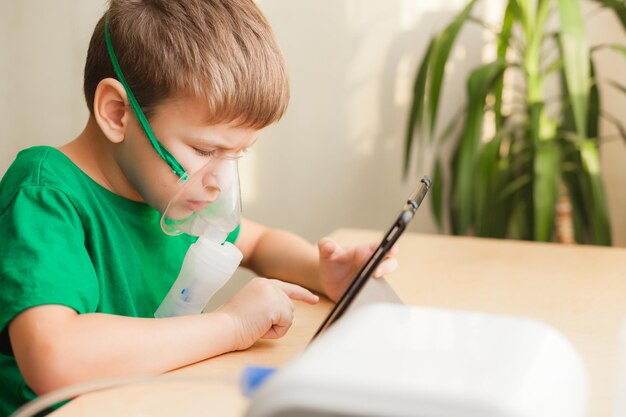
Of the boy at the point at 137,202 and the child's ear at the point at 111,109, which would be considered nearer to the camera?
the boy at the point at 137,202

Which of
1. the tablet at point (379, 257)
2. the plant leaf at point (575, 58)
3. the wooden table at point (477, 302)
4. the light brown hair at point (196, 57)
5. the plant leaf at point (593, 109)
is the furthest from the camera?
the plant leaf at point (593, 109)

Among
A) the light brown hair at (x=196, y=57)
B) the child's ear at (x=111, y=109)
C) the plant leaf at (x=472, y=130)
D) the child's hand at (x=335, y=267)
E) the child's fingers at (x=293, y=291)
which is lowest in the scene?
the child's fingers at (x=293, y=291)

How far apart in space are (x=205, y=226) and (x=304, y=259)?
253mm

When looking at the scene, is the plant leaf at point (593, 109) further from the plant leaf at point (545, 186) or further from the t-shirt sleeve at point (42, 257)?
the t-shirt sleeve at point (42, 257)

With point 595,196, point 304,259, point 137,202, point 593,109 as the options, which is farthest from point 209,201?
point 593,109

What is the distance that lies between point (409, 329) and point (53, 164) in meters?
0.60

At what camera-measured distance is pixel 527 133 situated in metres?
2.07

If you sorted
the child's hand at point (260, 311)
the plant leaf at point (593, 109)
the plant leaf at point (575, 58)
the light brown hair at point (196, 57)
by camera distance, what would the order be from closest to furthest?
1. the child's hand at point (260, 311)
2. the light brown hair at point (196, 57)
3. the plant leaf at point (575, 58)
4. the plant leaf at point (593, 109)

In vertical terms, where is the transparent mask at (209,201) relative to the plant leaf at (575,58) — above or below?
below

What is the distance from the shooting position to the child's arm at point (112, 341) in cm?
70

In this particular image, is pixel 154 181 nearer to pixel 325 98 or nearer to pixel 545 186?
pixel 545 186

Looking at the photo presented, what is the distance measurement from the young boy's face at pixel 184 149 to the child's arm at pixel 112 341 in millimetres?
159

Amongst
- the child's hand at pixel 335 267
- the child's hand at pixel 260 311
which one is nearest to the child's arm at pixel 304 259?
the child's hand at pixel 335 267

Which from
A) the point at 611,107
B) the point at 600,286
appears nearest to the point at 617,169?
the point at 611,107
